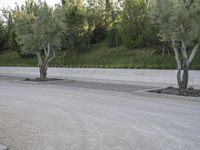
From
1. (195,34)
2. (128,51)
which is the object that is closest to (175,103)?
(195,34)

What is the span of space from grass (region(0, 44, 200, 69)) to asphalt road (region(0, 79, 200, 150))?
962 centimetres

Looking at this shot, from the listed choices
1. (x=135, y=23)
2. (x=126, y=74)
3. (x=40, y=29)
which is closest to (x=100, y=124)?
(x=126, y=74)

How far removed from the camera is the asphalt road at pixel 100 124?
7.08m

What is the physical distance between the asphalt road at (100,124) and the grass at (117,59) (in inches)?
379

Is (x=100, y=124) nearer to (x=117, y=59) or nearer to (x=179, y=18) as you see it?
(x=179, y=18)

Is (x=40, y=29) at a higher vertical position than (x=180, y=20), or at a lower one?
higher

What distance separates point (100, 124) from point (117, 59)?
1891cm

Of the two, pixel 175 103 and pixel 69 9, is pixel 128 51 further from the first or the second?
pixel 175 103

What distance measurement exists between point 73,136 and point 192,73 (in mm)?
13323

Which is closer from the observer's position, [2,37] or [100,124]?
[100,124]

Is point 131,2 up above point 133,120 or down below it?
above

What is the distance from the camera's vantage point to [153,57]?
25156 mm

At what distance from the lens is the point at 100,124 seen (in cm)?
915

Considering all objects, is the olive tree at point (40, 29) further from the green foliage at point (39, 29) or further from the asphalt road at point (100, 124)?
the asphalt road at point (100, 124)
